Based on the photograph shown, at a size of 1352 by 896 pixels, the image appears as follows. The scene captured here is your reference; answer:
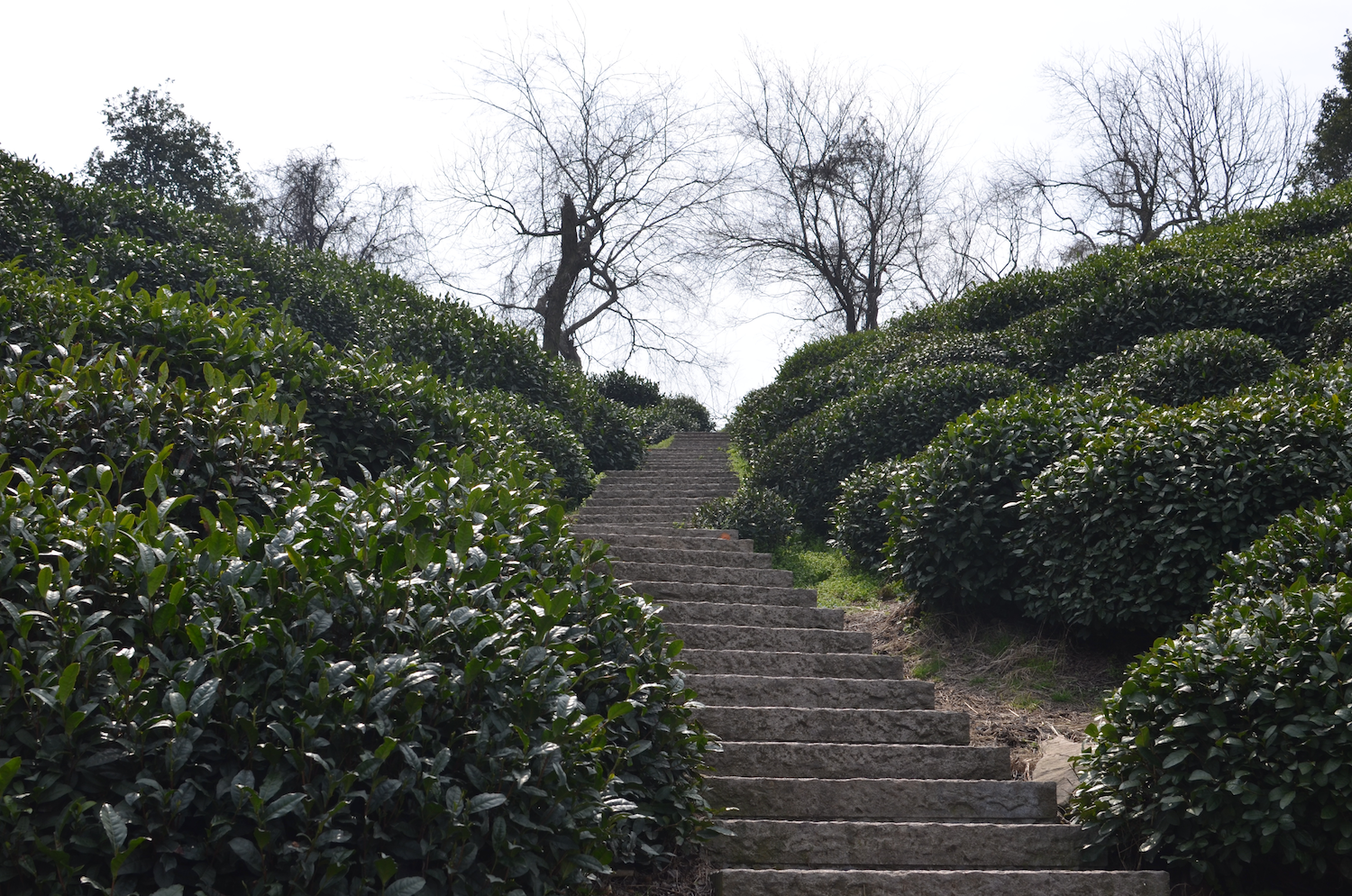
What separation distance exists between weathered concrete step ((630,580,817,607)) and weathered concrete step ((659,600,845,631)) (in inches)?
3.1

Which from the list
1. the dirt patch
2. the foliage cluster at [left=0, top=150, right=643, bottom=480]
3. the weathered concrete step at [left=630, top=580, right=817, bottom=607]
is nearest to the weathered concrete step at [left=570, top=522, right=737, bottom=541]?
the weathered concrete step at [left=630, top=580, right=817, bottom=607]

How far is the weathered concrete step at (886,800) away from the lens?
15.9 feet

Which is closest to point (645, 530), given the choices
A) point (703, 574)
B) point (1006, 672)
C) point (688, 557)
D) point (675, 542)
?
point (675, 542)

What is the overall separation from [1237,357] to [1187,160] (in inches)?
708

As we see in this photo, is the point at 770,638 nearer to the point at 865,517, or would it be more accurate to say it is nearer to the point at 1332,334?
the point at 865,517

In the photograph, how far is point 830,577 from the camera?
9.01 metres

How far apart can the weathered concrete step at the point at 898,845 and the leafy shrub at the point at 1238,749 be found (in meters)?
0.27

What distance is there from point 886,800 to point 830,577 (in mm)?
4136

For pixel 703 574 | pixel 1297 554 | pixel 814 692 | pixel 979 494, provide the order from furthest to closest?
pixel 703 574
pixel 979 494
pixel 814 692
pixel 1297 554

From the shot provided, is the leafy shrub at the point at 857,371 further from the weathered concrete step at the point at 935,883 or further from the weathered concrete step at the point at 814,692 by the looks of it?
the weathered concrete step at the point at 935,883

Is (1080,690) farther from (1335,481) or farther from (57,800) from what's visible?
(57,800)

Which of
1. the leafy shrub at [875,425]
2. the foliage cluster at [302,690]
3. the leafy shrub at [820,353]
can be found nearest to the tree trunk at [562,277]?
the leafy shrub at [820,353]

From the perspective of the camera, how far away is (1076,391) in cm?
858

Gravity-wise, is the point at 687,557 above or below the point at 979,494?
below
